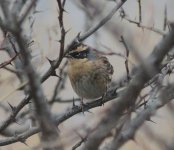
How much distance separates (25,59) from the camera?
4.31 feet

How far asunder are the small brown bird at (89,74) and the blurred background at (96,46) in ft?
0.66

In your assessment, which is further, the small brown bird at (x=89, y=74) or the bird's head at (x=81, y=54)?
the bird's head at (x=81, y=54)

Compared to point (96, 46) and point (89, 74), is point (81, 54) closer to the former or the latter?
point (89, 74)

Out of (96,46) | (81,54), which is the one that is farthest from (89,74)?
(96,46)

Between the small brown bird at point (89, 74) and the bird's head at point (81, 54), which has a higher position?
the bird's head at point (81, 54)

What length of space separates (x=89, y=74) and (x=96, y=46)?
31.8 inches

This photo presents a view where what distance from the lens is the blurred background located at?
1.57 m

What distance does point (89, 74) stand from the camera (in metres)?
5.51

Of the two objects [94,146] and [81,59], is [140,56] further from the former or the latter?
[81,59]

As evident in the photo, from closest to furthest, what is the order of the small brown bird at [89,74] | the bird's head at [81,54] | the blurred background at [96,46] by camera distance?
the blurred background at [96,46]
the small brown bird at [89,74]
the bird's head at [81,54]

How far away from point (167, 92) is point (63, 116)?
1930 mm

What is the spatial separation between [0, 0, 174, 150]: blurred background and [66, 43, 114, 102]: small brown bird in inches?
8.0

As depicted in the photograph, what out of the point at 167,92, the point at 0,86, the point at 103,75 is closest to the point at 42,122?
the point at 167,92

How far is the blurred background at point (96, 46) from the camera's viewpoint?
61.7 inches
